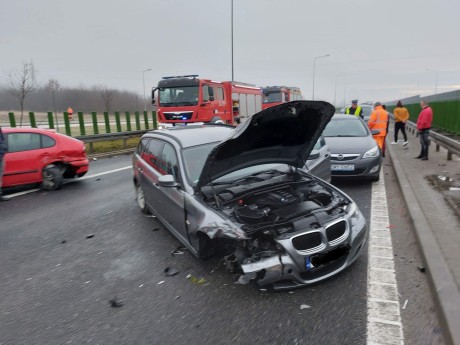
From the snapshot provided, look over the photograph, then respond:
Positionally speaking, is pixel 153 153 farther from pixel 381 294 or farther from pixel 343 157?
pixel 343 157

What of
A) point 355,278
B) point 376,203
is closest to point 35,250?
point 355,278

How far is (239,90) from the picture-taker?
20281mm

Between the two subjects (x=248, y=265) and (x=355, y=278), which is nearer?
(x=248, y=265)

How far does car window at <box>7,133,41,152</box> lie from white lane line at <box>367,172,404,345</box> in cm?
716

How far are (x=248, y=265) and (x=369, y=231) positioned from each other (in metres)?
2.38

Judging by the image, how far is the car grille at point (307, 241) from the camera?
3156 millimetres

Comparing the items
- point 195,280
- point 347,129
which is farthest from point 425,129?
point 195,280

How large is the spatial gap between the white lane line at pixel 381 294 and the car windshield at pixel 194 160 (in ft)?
7.19

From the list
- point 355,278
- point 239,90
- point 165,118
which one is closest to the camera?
point 355,278

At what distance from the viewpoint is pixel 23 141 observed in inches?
308

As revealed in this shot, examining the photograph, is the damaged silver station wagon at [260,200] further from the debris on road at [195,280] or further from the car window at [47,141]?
the car window at [47,141]

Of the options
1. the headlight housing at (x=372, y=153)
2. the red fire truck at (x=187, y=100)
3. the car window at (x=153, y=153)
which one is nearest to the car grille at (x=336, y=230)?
the car window at (x=153, y=153)

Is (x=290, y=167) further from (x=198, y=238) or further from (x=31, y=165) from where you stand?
(x=31, y=165)

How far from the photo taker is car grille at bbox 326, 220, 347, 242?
10.9ft
